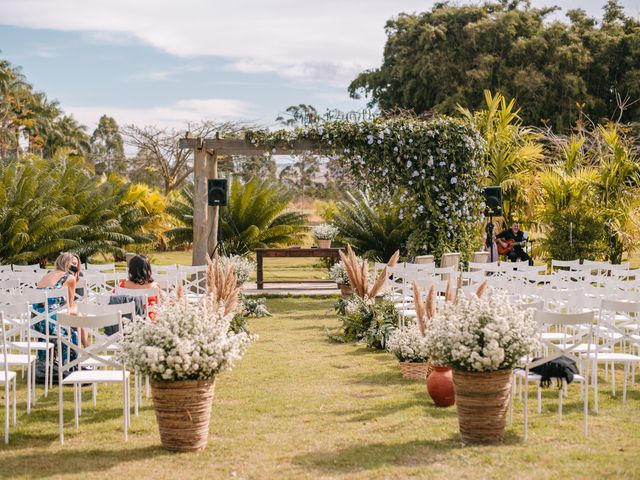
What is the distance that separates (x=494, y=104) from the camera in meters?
17.0

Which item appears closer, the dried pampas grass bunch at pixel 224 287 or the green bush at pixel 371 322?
the dried pampas grass bunch at pixel 224 287

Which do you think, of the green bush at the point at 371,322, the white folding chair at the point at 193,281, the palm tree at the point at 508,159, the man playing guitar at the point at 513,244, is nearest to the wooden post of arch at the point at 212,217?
the white folding chair at the point at 193,281

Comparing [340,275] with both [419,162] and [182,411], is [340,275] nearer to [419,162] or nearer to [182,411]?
[419,162]

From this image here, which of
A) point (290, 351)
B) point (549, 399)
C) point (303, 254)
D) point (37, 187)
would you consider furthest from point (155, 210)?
point (549, 399)

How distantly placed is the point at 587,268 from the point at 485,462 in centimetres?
683

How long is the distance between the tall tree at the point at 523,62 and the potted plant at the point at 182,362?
2568 cm

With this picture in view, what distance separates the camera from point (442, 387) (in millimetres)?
6262

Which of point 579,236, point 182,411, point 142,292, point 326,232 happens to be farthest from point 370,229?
point 182,411

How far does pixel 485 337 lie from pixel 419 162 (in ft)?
33.8

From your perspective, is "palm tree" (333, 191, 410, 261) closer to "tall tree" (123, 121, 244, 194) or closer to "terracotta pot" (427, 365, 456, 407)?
"terracotta pot" (427, 365, 456, 407)

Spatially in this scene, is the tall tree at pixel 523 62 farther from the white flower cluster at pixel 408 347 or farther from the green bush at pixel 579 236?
the white flower cluster at pixel 408 347

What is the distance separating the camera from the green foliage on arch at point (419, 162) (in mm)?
14977

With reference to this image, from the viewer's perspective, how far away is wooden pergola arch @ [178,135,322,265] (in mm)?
15102

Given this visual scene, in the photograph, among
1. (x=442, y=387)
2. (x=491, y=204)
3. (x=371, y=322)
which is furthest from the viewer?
(x=491, y=204)
